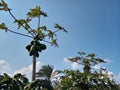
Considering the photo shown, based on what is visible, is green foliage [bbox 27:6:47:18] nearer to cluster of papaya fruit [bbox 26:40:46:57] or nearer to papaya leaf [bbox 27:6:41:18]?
papaya leaf [bbox 27:6:41:18]

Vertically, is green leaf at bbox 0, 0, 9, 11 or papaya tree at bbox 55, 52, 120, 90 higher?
green leaf at bbox 0, 0, 9, 11

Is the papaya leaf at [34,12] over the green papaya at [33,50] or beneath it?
over

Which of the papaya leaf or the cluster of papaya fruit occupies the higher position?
the papaya leaf

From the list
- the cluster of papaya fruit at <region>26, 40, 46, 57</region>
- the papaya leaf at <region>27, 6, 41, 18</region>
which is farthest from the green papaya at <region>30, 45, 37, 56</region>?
the papaya leaf at <region>27, 6, 41, 18</region>

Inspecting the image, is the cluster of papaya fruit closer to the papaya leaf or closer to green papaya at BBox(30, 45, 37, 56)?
green papaya at BBox(30, 45, 37, 56)

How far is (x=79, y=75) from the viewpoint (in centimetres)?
2831

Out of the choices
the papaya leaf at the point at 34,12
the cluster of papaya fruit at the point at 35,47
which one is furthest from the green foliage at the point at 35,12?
the cluster of papaya fruit at the point at 35,47

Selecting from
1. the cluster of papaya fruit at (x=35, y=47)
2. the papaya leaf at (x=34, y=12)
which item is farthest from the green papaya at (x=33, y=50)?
the papaya leaf at (x=34, y=12)

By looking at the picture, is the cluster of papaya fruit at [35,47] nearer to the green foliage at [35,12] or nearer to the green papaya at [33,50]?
the green papaya at [33,50]

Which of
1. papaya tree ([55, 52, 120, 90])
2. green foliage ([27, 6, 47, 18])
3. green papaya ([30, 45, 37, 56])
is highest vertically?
green foliage ([27, 6, 47, 18])

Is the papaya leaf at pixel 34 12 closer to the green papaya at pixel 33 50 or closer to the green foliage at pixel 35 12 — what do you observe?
the green foliage at pixel 35 12

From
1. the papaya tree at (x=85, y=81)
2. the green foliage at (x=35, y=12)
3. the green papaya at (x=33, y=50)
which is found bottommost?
the papaya tree at (x=85, y=81)

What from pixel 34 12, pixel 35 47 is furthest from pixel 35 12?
pixel 35 47

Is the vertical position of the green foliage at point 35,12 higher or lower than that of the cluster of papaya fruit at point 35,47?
higher
